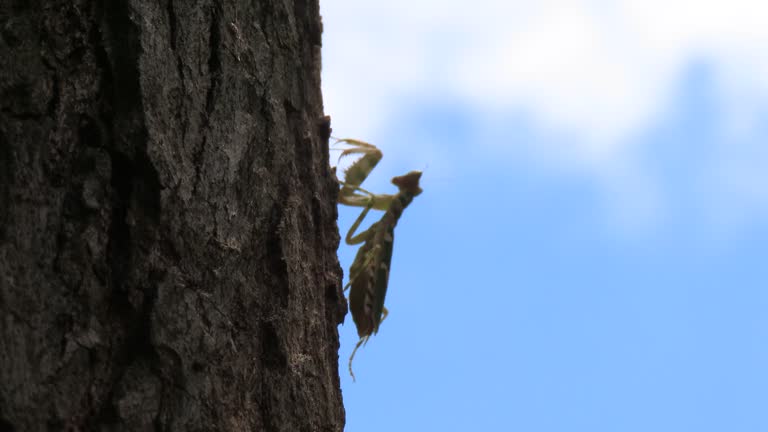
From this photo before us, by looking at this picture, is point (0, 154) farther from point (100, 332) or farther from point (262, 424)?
point (262, 424)

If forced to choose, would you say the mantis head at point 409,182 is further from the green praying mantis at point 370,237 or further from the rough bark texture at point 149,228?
the rough bark texture at point 149,228

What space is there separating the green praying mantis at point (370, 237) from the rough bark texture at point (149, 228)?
55.2 inches

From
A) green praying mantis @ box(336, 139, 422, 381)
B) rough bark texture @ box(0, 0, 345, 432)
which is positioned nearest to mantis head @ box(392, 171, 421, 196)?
green praying mantis @ box(336, 139, 422, 381)

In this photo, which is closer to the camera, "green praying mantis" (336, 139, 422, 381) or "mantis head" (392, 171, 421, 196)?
"green praying mantis" (336, 139, 422, 381)

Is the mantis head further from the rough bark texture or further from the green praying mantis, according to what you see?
the rough bark texture

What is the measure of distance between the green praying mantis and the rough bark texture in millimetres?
1403

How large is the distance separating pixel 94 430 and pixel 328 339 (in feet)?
2.46

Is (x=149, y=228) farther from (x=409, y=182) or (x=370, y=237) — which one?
(x=409, y=182)

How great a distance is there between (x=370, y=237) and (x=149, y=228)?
2203 millimetres

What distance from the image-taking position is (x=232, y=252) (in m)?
1.66

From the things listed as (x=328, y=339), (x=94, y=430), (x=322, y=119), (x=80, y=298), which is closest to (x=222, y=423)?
(x=94, y=430)

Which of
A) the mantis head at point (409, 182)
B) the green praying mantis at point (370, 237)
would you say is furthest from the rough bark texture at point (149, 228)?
the mantis head at point (409, 182)

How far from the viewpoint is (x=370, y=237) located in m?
3.69

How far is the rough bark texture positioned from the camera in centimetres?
137
